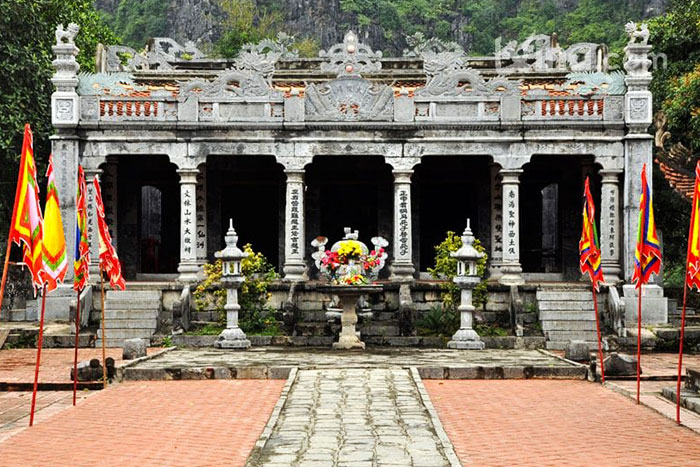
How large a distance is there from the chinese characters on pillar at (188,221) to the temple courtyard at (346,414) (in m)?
4.55

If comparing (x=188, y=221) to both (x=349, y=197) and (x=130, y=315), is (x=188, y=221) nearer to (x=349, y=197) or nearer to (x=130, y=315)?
(x=130, y=315)

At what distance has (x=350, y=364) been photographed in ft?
46.4

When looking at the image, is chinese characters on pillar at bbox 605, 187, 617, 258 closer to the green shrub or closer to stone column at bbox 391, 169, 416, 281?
the green shrub

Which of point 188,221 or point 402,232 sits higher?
point 188,221

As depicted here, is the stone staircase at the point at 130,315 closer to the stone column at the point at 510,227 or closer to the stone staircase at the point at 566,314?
the stone column at the point at 510,227

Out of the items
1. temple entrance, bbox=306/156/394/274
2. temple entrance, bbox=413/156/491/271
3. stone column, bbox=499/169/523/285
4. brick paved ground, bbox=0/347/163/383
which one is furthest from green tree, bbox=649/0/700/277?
brick paved ground, bbox=0/347/163/383

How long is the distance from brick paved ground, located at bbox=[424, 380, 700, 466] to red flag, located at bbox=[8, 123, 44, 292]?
4538 mm

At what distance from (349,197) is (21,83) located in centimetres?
860

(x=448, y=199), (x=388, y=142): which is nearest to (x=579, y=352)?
(x=388, y=142)

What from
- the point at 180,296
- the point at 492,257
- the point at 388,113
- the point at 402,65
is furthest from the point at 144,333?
the point at 402,65

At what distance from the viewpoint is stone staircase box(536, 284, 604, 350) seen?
18245 millimetres

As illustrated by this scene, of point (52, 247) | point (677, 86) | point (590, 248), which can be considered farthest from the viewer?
point (677, 86)

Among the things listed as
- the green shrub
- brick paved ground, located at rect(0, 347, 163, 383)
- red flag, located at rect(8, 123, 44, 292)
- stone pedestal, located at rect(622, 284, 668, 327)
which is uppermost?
red flag, located at rect(8, 123, 44, 292)

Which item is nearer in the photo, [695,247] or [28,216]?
[28,216]
